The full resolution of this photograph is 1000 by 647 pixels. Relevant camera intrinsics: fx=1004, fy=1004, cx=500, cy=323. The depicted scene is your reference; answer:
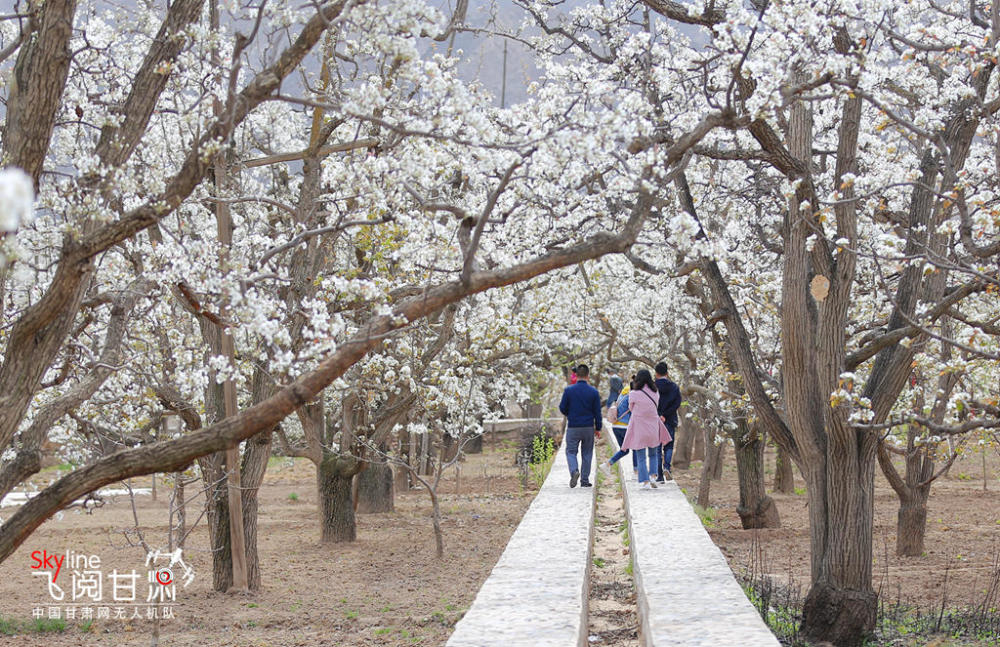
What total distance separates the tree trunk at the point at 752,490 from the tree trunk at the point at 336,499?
562 centimetres

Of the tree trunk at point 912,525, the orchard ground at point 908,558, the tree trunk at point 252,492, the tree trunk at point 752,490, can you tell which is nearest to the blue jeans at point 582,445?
the orchard ground at point 908,558

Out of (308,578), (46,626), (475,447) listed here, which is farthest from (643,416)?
(475,447)

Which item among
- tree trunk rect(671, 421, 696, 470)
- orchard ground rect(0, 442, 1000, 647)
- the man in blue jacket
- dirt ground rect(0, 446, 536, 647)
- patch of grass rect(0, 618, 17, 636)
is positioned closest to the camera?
dirt ground rect(0, 446, 536, 647)

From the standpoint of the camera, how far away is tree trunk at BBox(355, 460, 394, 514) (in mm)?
17656

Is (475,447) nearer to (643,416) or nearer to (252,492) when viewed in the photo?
(643,416)

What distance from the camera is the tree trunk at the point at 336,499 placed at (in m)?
14.1

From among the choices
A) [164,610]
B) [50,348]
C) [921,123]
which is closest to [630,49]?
[921,123]

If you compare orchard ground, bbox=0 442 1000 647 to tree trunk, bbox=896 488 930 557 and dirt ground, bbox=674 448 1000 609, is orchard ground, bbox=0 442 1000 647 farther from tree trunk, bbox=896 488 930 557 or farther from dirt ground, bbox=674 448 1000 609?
tree trunk, bbox=896 488 930 557

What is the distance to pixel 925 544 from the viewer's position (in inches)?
533

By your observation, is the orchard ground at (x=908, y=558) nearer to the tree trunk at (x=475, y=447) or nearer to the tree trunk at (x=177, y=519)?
the tree trunk at (x=177, y=519)

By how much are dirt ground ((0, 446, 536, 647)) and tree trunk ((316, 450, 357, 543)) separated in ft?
0.71

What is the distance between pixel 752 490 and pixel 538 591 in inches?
325

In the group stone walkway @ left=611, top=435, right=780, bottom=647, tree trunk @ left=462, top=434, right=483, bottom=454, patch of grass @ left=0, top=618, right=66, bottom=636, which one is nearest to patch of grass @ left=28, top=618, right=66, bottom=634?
patch of grass @ left=0, top=618, right=66, bottom=636

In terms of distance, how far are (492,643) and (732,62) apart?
3683mm
